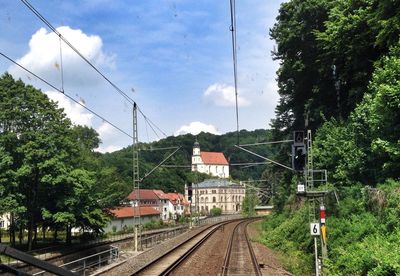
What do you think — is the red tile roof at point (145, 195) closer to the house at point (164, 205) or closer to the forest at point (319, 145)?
the house at point (164, 205)

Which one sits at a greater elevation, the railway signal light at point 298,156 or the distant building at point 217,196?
Result: the railway signal light at point 298,156

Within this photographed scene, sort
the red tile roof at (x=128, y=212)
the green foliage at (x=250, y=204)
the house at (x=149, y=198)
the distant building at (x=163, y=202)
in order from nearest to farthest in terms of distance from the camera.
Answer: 1. the red tile roof at (x=128, y=212)
2. the green foliage at (x=250, y=204)
3. the house at (x=149, y=198)
4. the distant building at (x=163, y=202)

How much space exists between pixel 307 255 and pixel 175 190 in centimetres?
13742

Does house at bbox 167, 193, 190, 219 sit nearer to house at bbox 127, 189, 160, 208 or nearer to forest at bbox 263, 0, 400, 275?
house at bbox 127, 189, 160, 208

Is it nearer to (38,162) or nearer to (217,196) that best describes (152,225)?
(38,162)

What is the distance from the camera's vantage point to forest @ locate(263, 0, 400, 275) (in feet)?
57.0

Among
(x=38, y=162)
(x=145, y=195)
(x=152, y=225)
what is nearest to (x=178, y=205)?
(x=145, y=195)

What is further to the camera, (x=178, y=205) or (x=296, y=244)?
(x=178, y=205)

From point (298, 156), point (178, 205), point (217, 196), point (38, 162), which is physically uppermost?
point (38, 162)

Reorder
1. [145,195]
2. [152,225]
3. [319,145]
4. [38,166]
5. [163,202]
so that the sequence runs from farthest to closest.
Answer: [163,202]
[145,195]
[152,225]
[38,166]
[319,145]

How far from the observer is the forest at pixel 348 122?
1736 centimetres

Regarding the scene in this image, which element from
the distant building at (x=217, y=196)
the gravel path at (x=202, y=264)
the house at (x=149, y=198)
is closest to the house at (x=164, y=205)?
the house at (x=149, y=198)

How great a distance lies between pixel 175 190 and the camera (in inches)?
6299

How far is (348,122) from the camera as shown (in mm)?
30609
